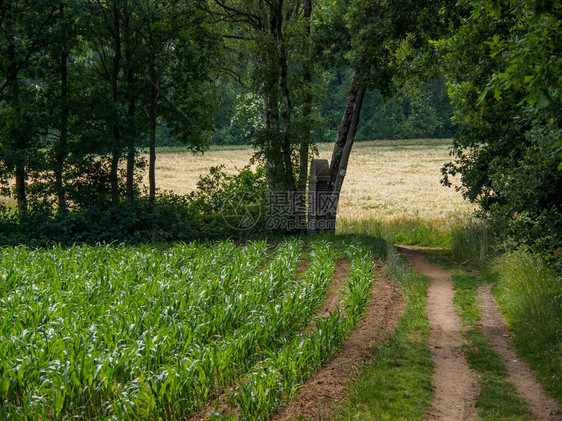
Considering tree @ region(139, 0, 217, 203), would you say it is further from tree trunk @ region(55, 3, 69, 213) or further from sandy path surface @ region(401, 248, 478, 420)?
sandy path surface @ region(401, 248, 478, 420)

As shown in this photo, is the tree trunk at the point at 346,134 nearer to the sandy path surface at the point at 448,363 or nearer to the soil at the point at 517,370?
the sandy path surface at the point at 448,363

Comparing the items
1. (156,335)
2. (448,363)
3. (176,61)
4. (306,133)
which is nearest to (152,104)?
(176,61)

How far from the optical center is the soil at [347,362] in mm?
5984

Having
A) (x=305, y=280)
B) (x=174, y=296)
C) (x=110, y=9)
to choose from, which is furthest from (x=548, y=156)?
(x=110, y=9)

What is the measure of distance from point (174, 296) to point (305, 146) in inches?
433

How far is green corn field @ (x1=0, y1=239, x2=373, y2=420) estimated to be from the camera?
5.50m

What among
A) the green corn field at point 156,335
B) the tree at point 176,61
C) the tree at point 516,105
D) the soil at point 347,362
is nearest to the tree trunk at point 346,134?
the tree at point 516,105

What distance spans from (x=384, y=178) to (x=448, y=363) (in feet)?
107

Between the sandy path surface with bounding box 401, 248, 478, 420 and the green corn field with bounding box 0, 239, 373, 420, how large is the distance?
132 centimetres

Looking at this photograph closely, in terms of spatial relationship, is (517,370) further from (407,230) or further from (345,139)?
(407,230)

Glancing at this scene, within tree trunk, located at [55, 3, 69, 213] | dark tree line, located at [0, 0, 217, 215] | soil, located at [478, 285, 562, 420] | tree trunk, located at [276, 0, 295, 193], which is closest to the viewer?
soil, located at [478, 285, 562, 420]

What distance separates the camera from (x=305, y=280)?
1073cm

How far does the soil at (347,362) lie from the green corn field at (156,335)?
16 cm

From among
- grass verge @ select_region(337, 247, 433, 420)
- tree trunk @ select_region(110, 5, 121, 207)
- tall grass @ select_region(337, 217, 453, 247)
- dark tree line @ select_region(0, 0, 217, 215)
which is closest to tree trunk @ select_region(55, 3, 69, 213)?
dark tree line @ select_region(0, 0, 217, 215)
